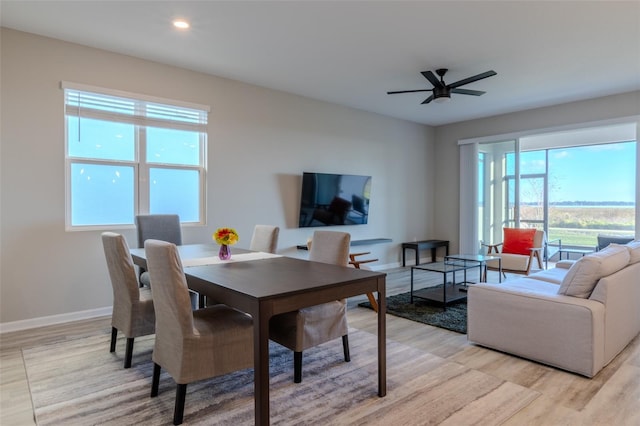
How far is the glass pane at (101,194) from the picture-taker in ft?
12.7

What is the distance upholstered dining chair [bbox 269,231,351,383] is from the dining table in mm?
268

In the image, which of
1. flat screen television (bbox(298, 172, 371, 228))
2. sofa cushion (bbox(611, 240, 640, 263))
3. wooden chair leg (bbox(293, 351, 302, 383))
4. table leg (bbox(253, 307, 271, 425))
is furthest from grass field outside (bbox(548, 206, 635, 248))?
table leg (bbox(253, 307, 271, 425))

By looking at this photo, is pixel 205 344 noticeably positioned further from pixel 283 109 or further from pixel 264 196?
pixel 283 109

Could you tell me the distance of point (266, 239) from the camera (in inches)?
141

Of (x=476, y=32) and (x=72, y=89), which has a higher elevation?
(x=476, y=32)

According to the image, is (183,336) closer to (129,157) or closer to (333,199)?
(129,157)

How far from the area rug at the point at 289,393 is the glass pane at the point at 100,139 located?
79.4 inches

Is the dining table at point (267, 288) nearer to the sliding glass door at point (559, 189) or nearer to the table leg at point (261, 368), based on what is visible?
the table leg at point (261, 368)

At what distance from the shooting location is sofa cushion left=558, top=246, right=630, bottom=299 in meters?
2.64

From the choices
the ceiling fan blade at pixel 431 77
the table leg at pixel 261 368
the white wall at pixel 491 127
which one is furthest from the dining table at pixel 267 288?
the white wall at pixel 491 127

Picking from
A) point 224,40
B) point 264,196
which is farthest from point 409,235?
point 224,40

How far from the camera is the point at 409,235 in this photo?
7340 millimetres

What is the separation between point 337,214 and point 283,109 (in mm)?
1836

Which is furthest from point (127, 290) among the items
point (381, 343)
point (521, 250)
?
point (521, 250)
